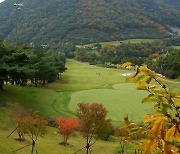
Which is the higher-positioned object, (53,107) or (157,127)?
(157,127)

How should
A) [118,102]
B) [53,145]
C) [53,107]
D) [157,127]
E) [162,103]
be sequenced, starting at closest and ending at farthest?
1. [157,127]
2. [162,103]
3. [53,145]
4. [53,107]
5. [118,102]

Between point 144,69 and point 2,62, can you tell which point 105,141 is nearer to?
point 2,62

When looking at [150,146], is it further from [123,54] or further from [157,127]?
[123,54]

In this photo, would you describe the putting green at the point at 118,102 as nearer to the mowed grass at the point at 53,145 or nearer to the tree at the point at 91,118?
the mowed grass at the point at 53,145

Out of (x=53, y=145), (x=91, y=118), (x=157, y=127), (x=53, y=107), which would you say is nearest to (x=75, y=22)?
(x=53, y=107)

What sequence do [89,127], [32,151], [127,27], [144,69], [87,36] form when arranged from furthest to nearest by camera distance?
[127,27] < [87,36] < [89,127] < [32,151] < [144,69]

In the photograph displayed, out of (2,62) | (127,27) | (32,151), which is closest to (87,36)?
(127,27)
